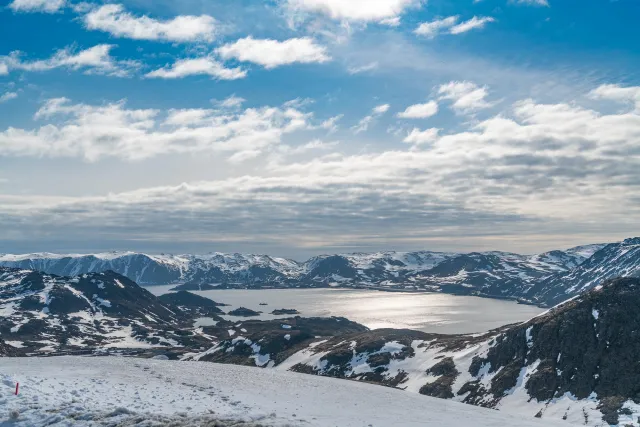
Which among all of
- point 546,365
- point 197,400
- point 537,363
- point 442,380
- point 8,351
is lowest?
point 8,351

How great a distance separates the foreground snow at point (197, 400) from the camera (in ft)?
80.3

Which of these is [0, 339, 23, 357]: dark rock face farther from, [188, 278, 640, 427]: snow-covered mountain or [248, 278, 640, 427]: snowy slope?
[248, 278, 640, 427]: snowy slope

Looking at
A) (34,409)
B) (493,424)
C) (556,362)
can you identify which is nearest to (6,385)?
(34,409)

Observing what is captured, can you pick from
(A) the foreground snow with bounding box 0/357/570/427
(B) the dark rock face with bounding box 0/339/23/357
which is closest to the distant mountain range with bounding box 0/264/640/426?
(A) the foreground snow with bounding box 0/357/570/427

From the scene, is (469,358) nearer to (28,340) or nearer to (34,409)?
(34,409)

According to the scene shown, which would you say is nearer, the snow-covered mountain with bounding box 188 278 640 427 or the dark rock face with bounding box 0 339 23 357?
the snow-covered mountain with bounding box 188 278 640 427

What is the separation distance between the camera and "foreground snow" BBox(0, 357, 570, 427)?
24.5 m

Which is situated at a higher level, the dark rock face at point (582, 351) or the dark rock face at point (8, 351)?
the dark rock face at point (582, 351)

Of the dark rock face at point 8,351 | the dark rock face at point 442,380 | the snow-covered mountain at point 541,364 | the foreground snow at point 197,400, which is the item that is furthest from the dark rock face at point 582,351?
the dark rock face at point 8,351

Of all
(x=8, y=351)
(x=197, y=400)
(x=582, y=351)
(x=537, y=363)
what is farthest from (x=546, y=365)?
(x=8, y=351)

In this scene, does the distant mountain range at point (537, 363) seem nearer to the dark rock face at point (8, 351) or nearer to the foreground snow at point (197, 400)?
the foreground snow at point (197, 400)

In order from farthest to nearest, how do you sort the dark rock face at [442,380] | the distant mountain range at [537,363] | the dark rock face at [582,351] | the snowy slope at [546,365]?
the dark rock face at [442,380]
the dark rock face at [582,351]
the distant mountain range at [537,363]
the snowy slope at [546,365]

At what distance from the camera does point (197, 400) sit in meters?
31.0

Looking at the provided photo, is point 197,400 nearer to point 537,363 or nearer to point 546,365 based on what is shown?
point 546,365
